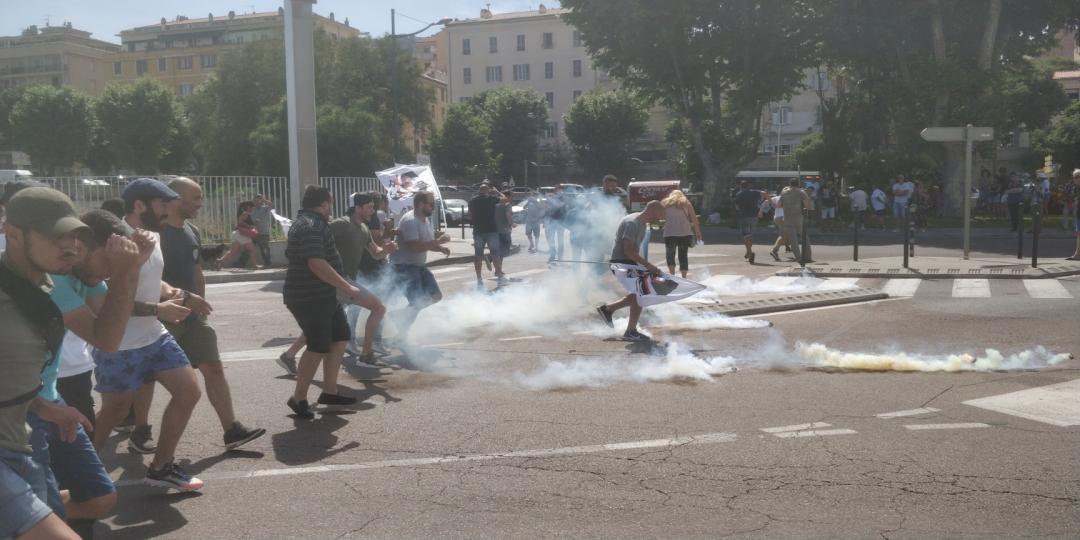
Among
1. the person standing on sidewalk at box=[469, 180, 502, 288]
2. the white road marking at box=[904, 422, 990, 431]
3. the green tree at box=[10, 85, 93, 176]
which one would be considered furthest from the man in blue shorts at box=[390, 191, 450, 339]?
the green tree at box=[10, 85, 93, 176]

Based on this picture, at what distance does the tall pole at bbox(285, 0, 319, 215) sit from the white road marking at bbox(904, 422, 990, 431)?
15.3 meters

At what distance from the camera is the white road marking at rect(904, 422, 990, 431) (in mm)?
5938

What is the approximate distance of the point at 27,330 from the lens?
2764 millimetres

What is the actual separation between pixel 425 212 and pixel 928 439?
5.29 m

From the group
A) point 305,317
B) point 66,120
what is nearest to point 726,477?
point 305,317

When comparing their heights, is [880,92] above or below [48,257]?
above

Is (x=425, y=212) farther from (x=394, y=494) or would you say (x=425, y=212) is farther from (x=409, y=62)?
(x=409, y=62)

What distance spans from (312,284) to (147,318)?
162 centimetres

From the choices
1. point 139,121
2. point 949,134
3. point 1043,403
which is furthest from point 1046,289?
point 139,121

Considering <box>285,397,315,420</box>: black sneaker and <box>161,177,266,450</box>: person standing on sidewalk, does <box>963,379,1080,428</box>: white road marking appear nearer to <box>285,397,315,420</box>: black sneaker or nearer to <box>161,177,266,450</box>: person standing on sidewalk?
<box>285,397,315,420</box>: black sneaker

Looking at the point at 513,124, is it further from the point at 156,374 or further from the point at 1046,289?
the point at 156,374

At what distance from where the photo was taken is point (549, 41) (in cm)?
8494

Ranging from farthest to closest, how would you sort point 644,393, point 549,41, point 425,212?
point 549,41, point 425,212, point 644,393

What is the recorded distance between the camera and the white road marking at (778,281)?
47.0ft
